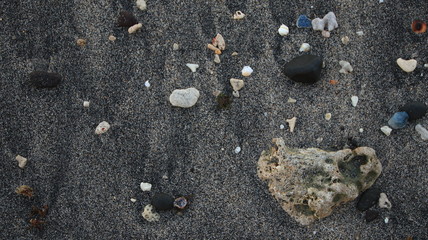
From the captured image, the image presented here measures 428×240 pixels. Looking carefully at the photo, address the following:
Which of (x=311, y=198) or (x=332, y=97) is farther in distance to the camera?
(x=332, y=97)

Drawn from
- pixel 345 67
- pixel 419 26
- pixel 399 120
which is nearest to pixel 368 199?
pixel 399 120

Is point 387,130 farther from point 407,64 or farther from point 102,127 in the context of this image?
point 102,127

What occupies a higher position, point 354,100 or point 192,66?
point 192,66

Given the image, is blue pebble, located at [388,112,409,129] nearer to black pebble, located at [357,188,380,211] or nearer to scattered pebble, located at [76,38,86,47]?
black pebble, located at [357,188,380,211]

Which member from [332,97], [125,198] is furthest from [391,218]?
[125,198]

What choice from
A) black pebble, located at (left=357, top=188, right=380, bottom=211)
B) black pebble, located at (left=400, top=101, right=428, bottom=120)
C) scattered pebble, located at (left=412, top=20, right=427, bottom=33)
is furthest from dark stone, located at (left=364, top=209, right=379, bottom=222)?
scattered pebble, located at (left=412, top=20, right=427, bottom=33)

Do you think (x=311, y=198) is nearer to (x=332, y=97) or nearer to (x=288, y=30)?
(x=332, y=97)
